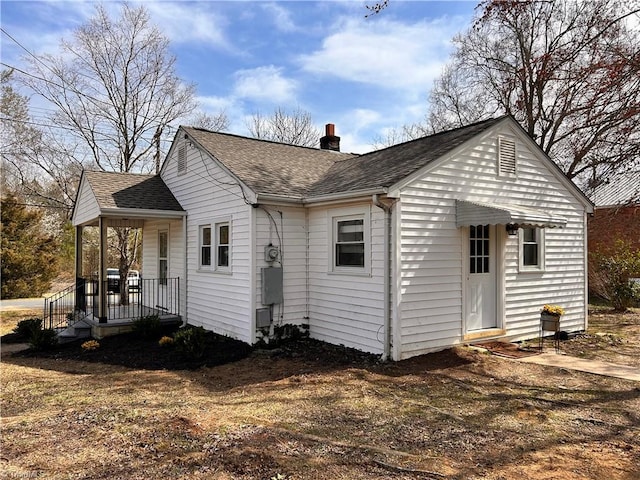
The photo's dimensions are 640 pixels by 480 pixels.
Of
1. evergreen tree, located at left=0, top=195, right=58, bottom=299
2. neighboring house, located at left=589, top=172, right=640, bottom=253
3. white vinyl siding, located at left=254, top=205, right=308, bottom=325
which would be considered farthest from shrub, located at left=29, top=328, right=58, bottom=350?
neighboring house, located at left=589, top=172, right=640, bottom=253

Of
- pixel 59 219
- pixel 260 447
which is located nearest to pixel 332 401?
pixel 260 447

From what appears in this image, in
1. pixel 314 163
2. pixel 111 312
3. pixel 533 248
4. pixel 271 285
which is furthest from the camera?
pixel 314 163

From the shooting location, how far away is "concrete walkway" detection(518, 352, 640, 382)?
7348mm

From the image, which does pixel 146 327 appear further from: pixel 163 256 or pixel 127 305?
pixel 127 305

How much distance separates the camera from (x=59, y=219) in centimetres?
2844

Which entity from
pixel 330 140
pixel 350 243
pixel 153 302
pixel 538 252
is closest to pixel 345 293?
pixel 350 243

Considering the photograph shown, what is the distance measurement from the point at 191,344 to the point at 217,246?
260cm

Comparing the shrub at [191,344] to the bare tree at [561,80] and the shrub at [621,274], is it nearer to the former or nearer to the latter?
the bare tree at [561,80]

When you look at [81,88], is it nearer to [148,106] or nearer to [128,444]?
[148,106]

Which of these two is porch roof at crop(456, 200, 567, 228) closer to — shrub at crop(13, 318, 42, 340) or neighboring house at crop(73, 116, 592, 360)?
neighboring house at crop(73, 116, 592, 360)

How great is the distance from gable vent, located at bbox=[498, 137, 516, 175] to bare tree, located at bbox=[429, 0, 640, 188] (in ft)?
4.94

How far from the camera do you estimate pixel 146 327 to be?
415 inches

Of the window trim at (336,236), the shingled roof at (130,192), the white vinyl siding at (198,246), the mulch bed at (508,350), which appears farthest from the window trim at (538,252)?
the shingled roof at (130,192)

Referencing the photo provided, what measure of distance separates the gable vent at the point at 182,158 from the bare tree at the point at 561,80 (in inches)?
306
